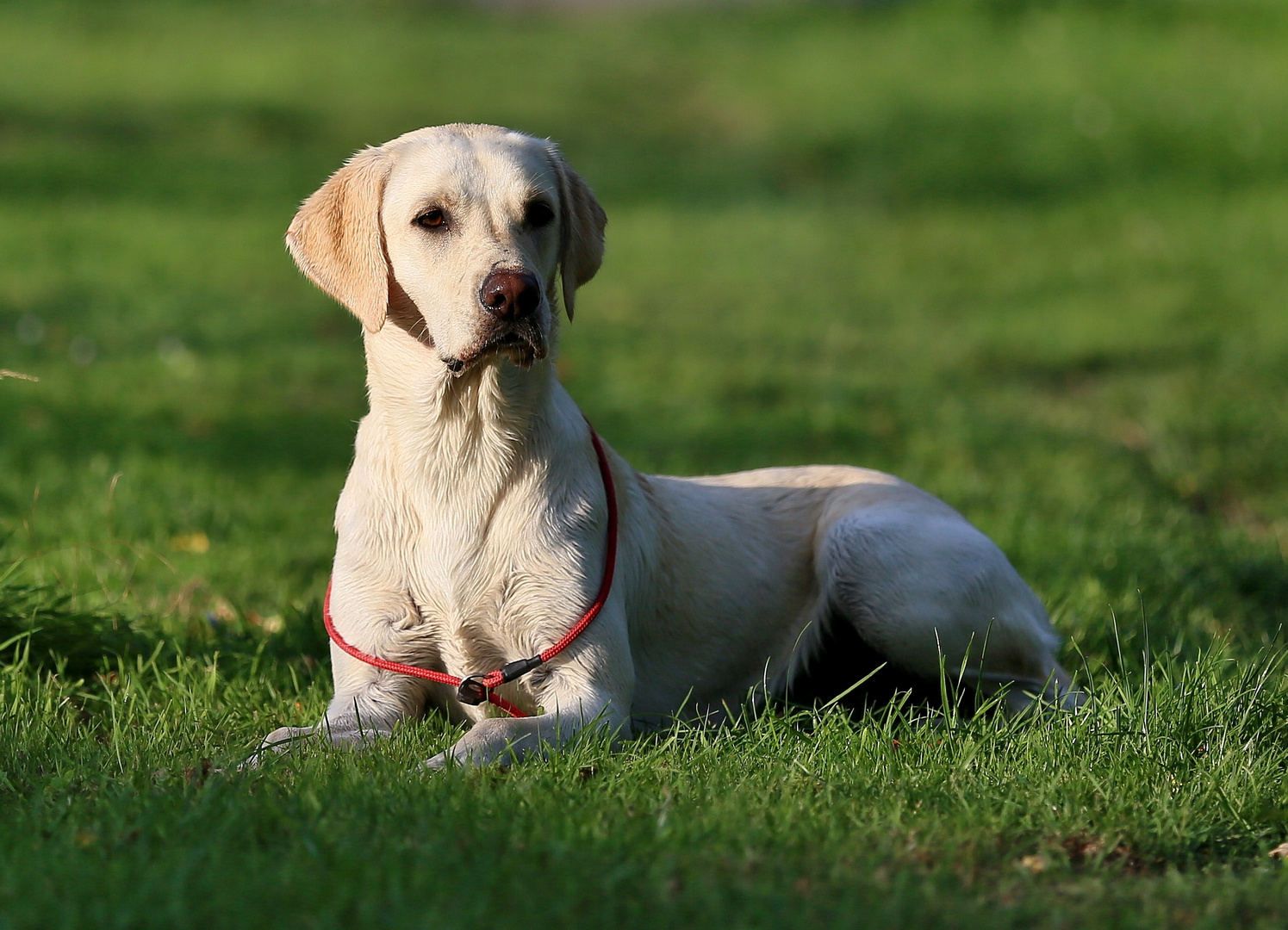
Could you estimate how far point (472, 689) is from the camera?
11.8 feet

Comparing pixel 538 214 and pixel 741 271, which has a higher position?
pixel 538 214

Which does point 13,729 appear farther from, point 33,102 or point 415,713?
point 33,102

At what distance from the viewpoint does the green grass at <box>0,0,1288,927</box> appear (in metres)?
2.70

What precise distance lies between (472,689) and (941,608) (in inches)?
56.3

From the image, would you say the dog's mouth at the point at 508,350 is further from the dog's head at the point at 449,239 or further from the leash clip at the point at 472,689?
the leash clip at the point at 472,689

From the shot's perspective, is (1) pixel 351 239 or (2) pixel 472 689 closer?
(2) pixel 472 689

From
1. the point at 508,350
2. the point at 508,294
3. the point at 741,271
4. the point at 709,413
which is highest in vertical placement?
the point at 508,294

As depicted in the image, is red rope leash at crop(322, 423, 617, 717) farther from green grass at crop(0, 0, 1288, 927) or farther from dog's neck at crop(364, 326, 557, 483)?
dog's neck at crop(364, 326, 557, 483)

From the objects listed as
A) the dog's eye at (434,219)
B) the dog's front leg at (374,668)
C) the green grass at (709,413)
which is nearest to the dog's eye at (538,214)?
the dog's eye at (434,219)

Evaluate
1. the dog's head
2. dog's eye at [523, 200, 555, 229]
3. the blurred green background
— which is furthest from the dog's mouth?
the blurred green background

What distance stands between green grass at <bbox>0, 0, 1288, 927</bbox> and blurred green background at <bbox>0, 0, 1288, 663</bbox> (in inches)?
2.0

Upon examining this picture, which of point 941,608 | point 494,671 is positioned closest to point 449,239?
point 494,671

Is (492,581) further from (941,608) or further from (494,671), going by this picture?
(941,608)

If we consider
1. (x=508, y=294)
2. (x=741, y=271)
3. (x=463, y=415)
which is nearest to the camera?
(x=508, y=294)
